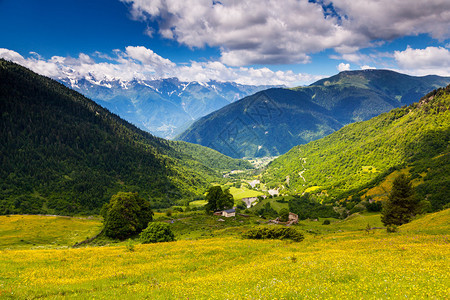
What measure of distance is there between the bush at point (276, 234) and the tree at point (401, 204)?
36362 mm

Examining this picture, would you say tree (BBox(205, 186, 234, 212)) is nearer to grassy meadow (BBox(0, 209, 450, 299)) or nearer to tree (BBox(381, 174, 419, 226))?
tree (BBox(381, 174, 419, 226))

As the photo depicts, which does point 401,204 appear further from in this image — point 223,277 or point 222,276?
point 223,277

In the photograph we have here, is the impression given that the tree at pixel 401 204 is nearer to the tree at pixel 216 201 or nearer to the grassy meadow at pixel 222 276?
the grassy meadow at pixel 222 276

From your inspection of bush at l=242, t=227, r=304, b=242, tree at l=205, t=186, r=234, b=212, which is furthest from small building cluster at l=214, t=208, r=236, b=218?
bush at l=242, t=227, r=304, b=242

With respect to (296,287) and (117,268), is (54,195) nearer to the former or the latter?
(117,268)

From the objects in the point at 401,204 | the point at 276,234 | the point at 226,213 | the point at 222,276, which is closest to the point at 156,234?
the point at 276,234

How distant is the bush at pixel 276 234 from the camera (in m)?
46.5

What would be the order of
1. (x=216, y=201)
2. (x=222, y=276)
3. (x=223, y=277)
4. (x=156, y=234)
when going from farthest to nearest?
1. (x=216, y=201)
2. (x=156, y=234)
3. (x=222, y=276)
4. (x=223, y=277)

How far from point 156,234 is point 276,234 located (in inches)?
1040

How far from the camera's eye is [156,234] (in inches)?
1964

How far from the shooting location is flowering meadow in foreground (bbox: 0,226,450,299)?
14.5 meters

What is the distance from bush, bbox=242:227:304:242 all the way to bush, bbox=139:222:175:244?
17.9m

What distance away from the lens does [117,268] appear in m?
26.7

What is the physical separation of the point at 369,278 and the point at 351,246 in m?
21.1
